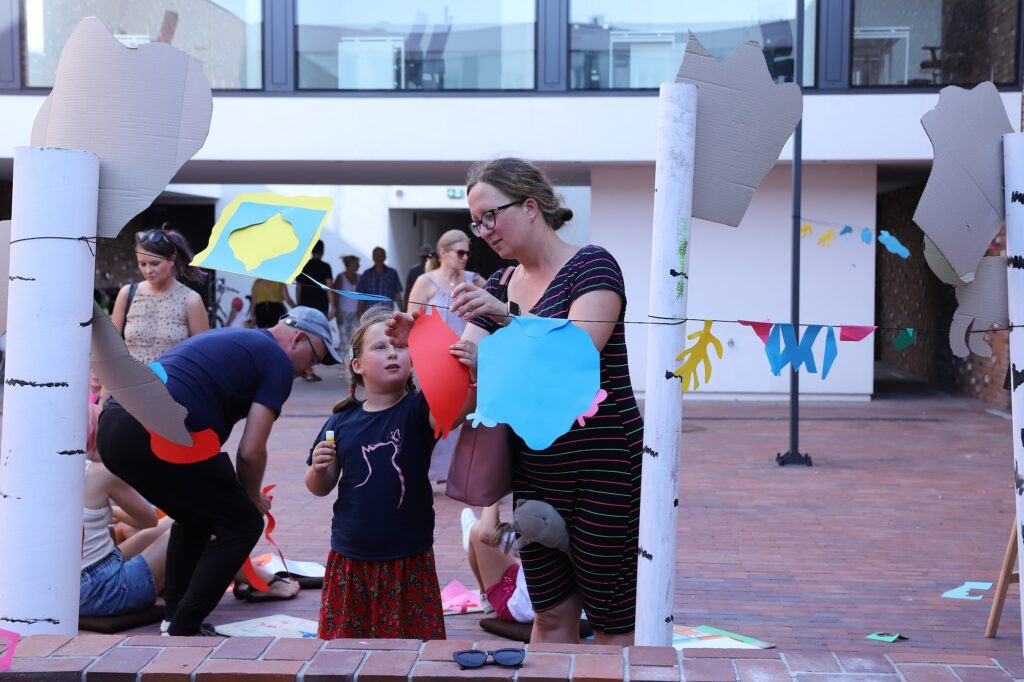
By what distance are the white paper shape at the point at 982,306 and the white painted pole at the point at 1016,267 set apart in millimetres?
49

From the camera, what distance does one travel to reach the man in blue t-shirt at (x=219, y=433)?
13.0 ft

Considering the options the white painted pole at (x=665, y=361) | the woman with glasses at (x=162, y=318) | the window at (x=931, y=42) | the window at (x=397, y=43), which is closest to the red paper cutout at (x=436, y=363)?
the white painted pole at (x=665, y=361)

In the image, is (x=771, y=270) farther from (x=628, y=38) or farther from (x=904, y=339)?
(x=904, y=339)

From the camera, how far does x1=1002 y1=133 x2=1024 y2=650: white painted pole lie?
2.56 m

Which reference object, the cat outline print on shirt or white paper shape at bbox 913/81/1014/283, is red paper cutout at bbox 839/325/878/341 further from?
the cat outline print on shirt

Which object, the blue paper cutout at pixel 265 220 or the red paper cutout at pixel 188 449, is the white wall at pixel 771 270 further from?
the blue paper cutout at pixel 265 220

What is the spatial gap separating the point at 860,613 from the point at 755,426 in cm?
668

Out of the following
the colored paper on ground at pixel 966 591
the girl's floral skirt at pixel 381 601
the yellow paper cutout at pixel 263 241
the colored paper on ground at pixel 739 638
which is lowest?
the colored paper on ground at pixel 739 638

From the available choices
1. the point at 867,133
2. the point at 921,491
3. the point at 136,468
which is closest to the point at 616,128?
the point at 867,133

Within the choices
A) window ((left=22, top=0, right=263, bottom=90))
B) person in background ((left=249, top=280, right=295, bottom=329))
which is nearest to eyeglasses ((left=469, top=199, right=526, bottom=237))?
window ((left=22, top=0, right=263, bottom=90))

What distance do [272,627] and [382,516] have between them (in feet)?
4.78

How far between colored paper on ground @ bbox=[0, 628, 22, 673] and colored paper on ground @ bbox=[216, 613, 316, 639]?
83.2 inches

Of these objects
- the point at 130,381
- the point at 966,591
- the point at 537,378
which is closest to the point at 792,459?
the point at 966,591

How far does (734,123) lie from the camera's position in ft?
A: 8.29
